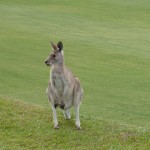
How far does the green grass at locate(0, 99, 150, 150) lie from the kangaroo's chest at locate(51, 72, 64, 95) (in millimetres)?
636

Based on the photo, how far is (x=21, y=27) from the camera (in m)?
28.0

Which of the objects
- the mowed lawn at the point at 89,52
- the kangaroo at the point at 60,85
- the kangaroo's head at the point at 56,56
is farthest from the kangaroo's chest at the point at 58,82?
the mowed lawn at the point at 89,52

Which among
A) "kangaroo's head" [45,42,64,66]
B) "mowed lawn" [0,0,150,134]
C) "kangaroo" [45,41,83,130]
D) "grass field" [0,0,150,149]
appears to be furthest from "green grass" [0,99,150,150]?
"mowed lawn" [0,0,150,134]

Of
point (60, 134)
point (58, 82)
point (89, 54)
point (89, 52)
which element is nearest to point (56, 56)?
point (58, 82)

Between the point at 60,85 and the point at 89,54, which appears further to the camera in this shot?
the point at 89,54

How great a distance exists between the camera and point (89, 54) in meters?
21.4

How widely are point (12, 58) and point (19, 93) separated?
5317 millimetres

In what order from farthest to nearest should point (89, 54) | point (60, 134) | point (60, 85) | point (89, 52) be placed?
point (89, 52) < point (89, 54) < point (60, 85) < point (60, 134)

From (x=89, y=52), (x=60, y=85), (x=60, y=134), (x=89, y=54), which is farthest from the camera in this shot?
(x=89, y=52)

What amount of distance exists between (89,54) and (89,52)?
14.7 inches

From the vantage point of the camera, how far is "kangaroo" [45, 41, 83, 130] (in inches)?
318

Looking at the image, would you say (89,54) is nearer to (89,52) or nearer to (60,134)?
(89,52)

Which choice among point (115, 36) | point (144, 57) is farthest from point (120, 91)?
point (115, 36)

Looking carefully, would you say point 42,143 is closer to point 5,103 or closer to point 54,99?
point 54,99
